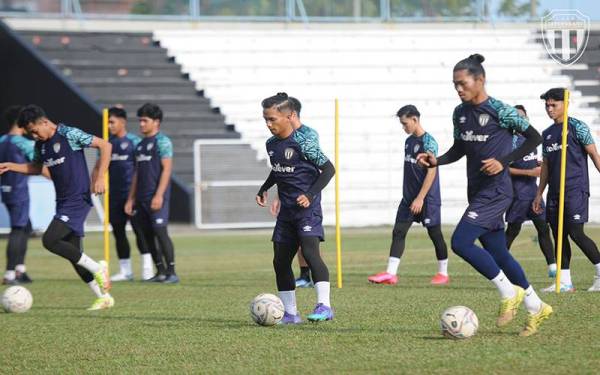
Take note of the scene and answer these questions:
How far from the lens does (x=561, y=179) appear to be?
11.3 meters

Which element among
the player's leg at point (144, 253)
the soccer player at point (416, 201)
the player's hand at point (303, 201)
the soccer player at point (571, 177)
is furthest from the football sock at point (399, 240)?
the player's hand at point (303, 201)

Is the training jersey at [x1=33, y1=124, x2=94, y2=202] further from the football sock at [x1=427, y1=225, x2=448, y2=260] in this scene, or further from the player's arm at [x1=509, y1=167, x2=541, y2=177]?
the player's arm at [x1=509, y1=167, x2=541, y2=177]

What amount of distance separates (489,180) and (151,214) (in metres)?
7.06

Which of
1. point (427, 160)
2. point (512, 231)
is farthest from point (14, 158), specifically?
point (427, 160)

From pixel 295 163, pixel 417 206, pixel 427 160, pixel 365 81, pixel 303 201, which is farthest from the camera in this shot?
pixel 365 81

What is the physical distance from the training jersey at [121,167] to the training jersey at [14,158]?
3.76 ft

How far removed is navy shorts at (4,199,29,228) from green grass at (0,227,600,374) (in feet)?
2.85

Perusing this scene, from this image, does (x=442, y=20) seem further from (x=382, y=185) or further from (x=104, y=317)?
(x=104, y=317)

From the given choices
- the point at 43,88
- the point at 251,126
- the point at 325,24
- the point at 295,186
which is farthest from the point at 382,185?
the point at 295,186

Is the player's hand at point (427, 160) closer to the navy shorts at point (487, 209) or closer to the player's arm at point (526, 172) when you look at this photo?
the navy shorts at point (487, 209)

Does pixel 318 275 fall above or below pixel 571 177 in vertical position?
below

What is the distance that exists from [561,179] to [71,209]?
5.05 meters

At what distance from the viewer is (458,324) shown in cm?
789

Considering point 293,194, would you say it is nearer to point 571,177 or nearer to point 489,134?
point 489,134
